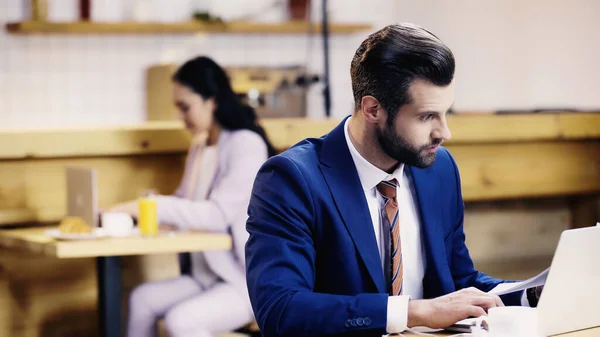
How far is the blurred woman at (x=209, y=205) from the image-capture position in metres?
3.03

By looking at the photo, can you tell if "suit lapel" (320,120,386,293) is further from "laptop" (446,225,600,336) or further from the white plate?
the white plate

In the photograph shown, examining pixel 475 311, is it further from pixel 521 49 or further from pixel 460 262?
pixel 521 49

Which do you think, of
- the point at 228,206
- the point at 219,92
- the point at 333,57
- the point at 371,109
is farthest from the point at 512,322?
the point at 333,57

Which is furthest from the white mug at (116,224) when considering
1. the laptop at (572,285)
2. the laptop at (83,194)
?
the laptop at (572,285)

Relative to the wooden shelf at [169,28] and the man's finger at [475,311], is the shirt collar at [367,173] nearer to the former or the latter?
the man's finger at [475,311]

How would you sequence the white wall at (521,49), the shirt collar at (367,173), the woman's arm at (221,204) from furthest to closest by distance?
1. the white wall at (521,49)
2. the woman's arm at (221,204)
3. the shirt collar at (367,173)

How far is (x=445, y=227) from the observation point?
Result: 6.39 feet

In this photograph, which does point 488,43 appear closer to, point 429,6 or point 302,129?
point 429,6

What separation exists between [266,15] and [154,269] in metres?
3.42

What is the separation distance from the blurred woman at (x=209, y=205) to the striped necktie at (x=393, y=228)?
129 centimetres

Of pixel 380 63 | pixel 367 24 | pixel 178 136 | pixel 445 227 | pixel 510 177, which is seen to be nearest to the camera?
pixel 380 63

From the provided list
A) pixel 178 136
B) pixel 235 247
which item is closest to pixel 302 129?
pixel 178 136

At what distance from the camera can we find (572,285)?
1511 millimetres

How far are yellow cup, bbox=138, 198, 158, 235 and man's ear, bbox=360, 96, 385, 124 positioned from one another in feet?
4.54
